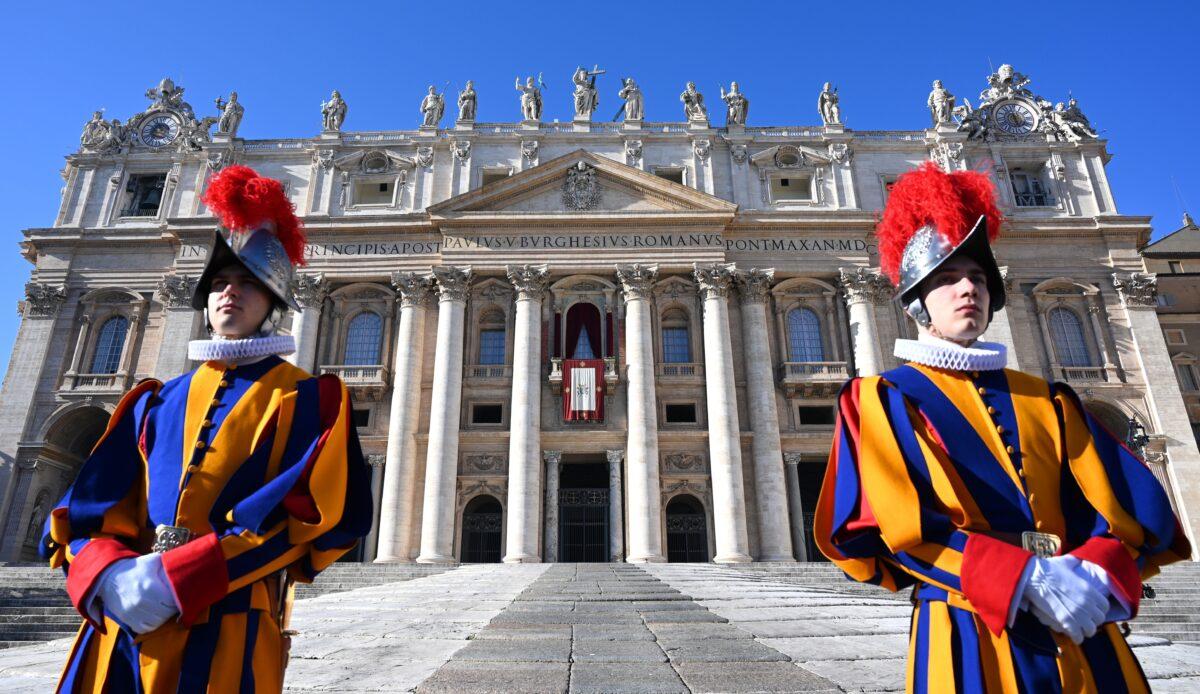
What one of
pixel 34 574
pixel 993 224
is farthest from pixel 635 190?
pixel 993 224

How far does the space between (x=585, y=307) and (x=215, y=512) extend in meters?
23.1

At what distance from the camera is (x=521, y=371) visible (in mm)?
23703

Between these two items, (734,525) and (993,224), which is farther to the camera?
(734,525)

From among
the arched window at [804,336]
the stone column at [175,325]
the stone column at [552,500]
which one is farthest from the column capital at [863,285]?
the stone column at [175,325]

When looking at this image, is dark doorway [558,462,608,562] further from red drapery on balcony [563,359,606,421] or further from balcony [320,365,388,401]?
balcony [320,365,388,401]

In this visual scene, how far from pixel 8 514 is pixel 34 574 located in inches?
307

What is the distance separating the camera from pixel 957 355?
2.81 metres

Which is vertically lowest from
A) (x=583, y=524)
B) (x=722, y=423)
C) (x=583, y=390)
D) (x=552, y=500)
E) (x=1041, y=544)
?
(x=1041, y=544)

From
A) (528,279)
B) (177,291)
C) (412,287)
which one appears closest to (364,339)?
(412,287)

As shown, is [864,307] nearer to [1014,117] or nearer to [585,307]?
[585,307]

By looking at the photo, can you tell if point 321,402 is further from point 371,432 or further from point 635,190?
point 635,190

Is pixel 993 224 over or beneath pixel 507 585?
over

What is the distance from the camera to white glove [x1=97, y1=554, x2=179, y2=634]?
2.27 m

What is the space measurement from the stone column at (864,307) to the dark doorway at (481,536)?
13789 mm
